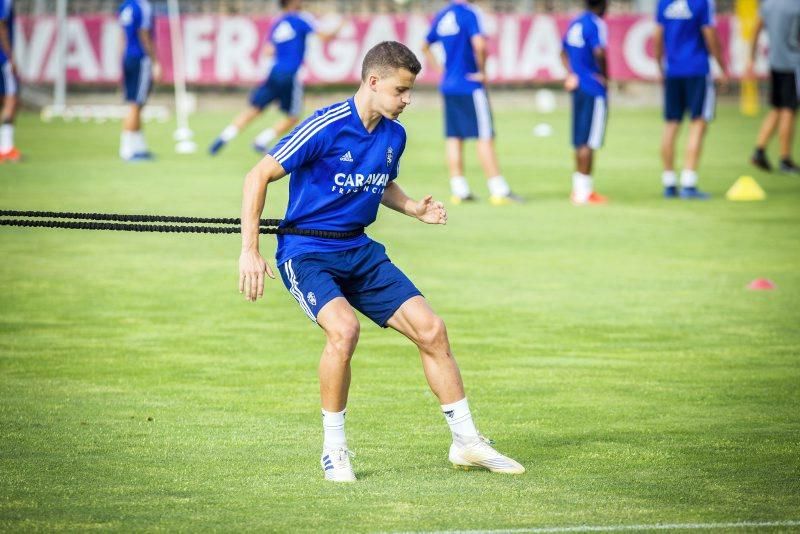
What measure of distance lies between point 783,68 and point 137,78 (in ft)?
29.6

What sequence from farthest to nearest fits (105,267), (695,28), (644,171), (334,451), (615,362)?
(644,171), (695,28), (105,267), (615,362), (334,451)

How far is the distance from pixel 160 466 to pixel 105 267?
6.21 meters

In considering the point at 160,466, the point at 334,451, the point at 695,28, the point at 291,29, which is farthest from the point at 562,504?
the point at 291,29

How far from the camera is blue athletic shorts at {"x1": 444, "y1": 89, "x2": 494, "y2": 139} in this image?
16.7 meters

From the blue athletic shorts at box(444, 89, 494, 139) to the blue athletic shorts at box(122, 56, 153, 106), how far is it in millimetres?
5789

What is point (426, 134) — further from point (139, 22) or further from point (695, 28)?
point (695, 28)

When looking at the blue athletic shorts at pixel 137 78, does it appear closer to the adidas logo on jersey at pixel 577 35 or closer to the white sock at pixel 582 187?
the adidas logo on jersey at pixel 577 35

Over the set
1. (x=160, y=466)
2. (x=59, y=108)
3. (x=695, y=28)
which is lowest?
(x=59, y=108)

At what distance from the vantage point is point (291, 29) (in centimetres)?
2156

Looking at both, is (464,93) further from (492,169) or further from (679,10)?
(679,10)

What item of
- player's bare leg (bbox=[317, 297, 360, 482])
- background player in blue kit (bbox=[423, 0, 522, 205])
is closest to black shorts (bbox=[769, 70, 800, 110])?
background player in blue kit (bbox=[423, 0, 522, 205])

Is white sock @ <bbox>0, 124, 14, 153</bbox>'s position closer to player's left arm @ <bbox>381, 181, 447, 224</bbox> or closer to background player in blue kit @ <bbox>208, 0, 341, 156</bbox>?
background player in blue kit @ <bbox>208, 0, 341, 156</bbox>

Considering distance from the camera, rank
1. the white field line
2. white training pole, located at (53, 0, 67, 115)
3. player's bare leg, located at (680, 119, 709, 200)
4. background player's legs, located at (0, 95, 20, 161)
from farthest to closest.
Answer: white training pole, located at (53, 0, 67, 115)
background player's legs, located at (0, 95, 20, 161)
player's bare leg, located at (680, 119, 709, 200)
the white field line

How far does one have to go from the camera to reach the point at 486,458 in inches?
243
